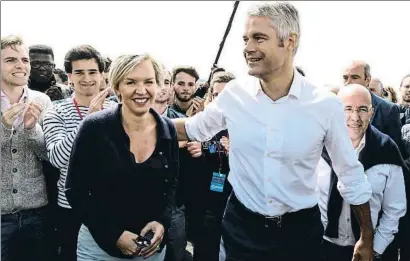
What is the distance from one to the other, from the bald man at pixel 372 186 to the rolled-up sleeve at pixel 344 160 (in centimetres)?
A: 42

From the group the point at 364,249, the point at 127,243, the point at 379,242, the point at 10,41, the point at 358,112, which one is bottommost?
the point at 379,242

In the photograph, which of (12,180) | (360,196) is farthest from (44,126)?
(360,196)

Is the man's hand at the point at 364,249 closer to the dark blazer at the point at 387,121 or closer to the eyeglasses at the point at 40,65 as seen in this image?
the dark blazer at the point at 387,121

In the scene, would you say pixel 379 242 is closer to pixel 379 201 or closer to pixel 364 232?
pixel 379 201

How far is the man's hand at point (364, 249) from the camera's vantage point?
257 centimetres

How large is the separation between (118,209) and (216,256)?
200cm

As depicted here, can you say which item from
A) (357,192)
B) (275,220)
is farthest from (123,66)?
(357,192)

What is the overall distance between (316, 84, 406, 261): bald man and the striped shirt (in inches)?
60.1

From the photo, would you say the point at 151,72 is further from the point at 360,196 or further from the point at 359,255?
the point at 359,255

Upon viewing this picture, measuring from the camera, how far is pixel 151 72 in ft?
7.98

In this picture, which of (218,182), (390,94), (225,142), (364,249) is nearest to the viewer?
(364,249)

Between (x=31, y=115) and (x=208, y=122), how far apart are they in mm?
1163

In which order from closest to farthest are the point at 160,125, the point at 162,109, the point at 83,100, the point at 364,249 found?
the point at 160,125 → the point at 364,249 → the point at 83,100 → the point at 162,109

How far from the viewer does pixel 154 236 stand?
93.2 inches
